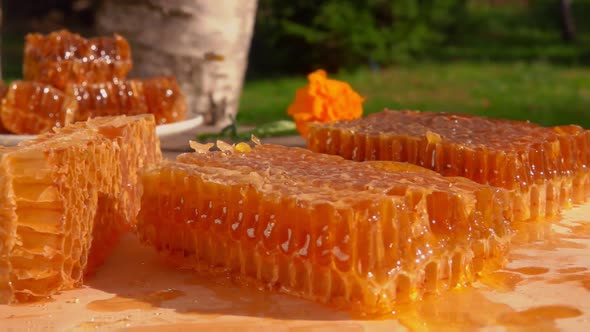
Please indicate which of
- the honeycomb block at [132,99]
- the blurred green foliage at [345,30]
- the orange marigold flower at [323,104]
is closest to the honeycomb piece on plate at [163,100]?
the honeycomb block at [132,99]

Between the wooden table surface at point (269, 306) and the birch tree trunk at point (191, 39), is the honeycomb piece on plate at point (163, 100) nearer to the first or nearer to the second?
the birch tree trunk at point (191, 39)

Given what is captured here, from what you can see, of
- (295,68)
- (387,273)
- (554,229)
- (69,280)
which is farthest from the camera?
(295,68)

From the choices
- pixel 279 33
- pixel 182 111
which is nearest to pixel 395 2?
pixel 279 33

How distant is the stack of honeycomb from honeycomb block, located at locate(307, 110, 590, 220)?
1.30 m

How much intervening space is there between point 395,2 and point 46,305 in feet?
38.4

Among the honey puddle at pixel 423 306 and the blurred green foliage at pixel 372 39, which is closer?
the honey puddle at pixel 423 306

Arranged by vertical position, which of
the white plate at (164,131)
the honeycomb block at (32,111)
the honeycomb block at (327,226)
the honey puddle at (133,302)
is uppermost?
the honeycomb block at (32,111)

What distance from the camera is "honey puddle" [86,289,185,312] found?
8.63 ft

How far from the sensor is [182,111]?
17.2 feet

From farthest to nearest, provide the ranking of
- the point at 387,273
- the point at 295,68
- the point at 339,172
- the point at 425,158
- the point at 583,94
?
the point at 295,68, the point at 583,94, the point at 425,158, the point at 339,172, the point at 387,273

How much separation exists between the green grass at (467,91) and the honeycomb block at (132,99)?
112 inches

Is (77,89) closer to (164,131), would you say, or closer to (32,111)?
(32,111)

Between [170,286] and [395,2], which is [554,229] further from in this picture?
[395,2]

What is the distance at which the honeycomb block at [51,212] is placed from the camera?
2.70 m
